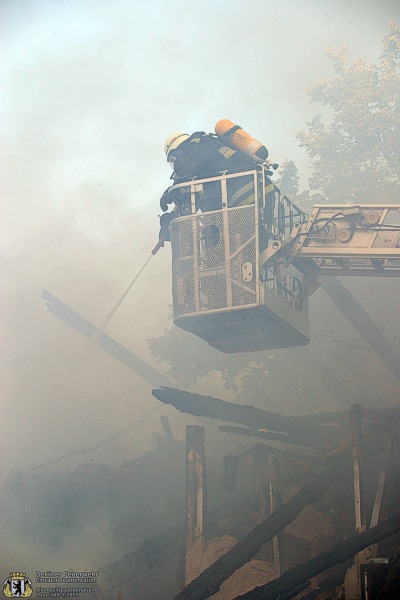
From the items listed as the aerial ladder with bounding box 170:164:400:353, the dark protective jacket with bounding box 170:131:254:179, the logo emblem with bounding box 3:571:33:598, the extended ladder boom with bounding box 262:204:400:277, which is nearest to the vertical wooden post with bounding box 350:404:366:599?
the aerial ladder with bounding box 170:164:400:353

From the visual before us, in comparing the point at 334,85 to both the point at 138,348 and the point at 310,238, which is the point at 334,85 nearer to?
the point at 138,348

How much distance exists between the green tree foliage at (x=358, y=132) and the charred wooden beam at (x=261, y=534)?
405 inches

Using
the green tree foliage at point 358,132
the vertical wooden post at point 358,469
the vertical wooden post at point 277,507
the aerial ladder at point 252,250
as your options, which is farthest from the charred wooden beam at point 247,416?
the green tree foliage at point 358,132

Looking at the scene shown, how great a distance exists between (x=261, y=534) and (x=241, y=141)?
575 cm

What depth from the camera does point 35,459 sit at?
63.7 feet

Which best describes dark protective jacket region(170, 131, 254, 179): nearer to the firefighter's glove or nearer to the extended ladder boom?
the firefighter's glove

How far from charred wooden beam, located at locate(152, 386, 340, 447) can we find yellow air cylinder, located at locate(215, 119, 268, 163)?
3872mm

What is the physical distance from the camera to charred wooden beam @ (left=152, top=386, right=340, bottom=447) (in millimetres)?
11164

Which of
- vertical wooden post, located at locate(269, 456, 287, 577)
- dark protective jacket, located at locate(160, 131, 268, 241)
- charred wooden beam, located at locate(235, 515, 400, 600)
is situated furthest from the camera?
dark protective jacket, located at locate(160, 131, 268, 241)

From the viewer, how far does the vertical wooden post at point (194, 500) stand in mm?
10000

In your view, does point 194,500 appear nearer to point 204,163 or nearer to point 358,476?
point 358,476

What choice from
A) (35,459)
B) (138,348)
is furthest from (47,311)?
(35,459)

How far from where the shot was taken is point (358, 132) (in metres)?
20.3

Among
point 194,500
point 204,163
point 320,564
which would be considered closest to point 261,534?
point 320,564
